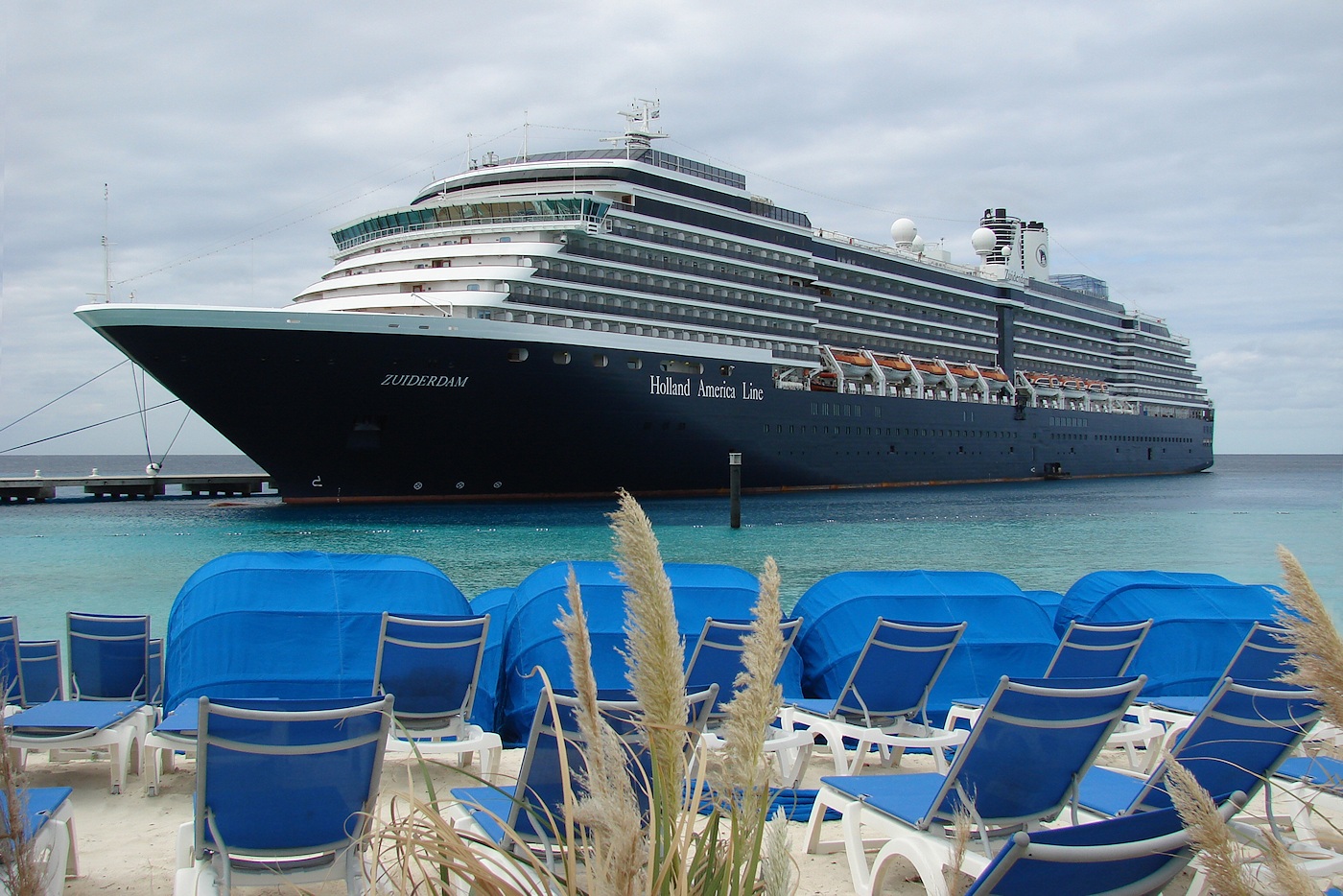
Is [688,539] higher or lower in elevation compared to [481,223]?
lower

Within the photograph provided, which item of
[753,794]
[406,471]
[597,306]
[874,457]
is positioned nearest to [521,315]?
[597,306]

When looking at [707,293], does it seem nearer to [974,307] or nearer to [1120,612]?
[974,307]

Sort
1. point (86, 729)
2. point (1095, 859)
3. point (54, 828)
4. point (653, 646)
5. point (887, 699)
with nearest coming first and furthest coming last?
point (653, 646) → point (1095, 859) → point (54, 828) → point (86, 729) → point (887, 699)

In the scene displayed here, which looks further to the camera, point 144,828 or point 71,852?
point 144,828

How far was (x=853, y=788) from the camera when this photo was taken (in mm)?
3086

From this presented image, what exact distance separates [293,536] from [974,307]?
33.6 m

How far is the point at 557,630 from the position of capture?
5.08 metres

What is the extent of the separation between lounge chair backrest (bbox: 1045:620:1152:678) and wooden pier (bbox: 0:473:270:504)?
3901 centimetres

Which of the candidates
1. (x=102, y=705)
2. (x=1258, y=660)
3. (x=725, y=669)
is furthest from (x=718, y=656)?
(x=102, y=705)

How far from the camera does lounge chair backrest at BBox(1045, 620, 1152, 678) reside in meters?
4.25

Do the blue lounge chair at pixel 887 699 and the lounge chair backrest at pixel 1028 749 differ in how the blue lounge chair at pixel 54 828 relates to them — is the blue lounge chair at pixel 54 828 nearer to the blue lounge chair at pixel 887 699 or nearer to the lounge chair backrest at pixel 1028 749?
the lounge chair backrest at pixel 1028 749

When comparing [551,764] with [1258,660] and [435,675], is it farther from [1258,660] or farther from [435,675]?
[1258,660]

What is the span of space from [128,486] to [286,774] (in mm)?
41692

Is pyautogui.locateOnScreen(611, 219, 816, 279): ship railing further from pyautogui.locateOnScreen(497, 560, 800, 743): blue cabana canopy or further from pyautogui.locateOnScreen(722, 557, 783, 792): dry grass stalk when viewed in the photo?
pyautogui.locateOnScreen(722, 557, 783, 792): dry grass stalk
